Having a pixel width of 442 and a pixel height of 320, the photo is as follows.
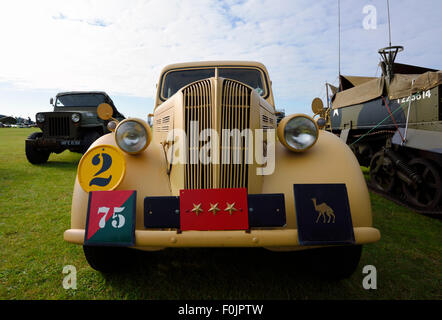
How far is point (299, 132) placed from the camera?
6.37 feet

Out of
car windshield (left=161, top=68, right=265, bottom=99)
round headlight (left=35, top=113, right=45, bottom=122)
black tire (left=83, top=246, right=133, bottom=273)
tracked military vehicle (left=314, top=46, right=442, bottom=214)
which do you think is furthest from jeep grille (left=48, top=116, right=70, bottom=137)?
tracked military vehicle (left=314, top=46, right=442, bottom=214)

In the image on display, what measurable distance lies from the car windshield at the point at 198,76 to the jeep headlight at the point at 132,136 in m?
1.54

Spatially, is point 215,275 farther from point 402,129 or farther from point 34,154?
point 34,154

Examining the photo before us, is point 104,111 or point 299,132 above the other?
point 104,111

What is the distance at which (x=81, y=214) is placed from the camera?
1.69m

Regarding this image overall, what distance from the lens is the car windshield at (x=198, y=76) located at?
3367 mm

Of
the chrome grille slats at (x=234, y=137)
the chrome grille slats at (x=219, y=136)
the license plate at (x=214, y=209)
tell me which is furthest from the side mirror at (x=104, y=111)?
the license plate at (x=214, y=209)

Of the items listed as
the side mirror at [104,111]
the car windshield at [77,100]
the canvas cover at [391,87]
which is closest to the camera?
the side mirror at [104,111]

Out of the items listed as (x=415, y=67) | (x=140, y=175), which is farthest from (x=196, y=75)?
(x=415, y=67)

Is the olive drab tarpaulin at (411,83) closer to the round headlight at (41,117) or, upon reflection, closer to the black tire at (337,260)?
the black tire at (337,260)

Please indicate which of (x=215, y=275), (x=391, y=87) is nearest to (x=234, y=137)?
(x=215, y=275)

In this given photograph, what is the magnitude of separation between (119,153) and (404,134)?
4.55 meters

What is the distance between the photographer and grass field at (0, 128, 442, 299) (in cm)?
188

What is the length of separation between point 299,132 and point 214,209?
0.90m
